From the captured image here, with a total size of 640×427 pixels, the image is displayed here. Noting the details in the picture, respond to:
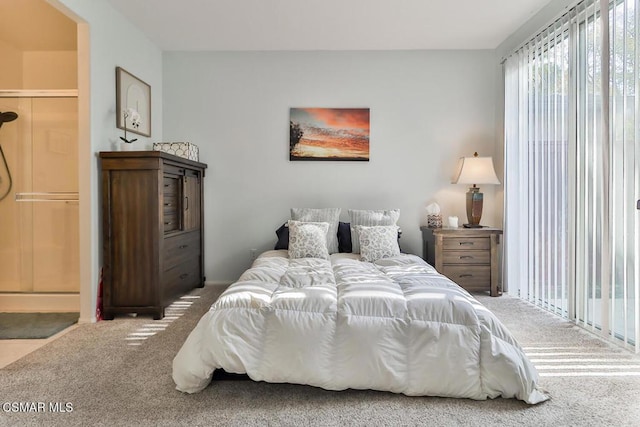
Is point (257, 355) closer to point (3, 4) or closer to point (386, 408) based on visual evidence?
point (386, 408)

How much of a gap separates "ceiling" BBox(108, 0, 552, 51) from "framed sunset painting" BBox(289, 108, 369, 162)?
728mm

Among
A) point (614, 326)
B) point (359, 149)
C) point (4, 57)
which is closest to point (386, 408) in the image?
point (614, 326)

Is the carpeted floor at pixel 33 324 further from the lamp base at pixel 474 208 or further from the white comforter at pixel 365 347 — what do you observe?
the lamp base at pixel 474 208

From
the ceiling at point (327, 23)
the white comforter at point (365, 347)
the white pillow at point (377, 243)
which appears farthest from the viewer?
the white pillow at point (377, 243)

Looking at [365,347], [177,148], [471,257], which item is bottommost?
[365,347]

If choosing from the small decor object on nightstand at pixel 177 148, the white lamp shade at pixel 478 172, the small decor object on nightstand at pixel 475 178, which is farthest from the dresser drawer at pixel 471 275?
the small decor object on nightstand at pixel 177 148

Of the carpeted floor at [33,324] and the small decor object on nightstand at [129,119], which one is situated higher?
the small decor object on nightstand at [129,119]

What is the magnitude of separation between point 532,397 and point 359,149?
3159 millimetres

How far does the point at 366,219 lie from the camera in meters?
4.10

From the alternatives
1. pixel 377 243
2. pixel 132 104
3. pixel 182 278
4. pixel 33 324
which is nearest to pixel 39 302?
pixel 33 324

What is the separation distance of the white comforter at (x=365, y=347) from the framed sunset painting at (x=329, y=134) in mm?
2651

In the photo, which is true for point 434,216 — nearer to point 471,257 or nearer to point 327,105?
point 471,257

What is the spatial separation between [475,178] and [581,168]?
3.86ft

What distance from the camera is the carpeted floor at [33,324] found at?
2.98 meters
